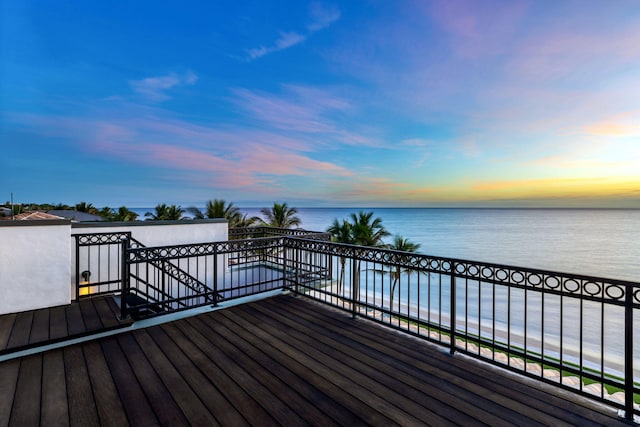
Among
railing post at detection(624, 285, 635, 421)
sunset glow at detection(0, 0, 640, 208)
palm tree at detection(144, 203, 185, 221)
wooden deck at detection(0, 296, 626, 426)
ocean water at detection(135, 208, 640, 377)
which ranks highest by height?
sunset glow at detection(0, 0, 640, 208)

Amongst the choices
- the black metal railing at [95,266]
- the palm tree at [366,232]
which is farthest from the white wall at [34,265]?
the palm tree at [366,232]

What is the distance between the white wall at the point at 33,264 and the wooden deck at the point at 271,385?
6.42 ft

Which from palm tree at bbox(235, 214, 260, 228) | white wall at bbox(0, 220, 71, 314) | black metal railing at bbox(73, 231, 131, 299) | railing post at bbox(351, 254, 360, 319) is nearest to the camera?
railing post at bbox(351, 254, 360, 319)

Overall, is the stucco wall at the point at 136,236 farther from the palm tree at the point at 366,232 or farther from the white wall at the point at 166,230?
the palm tree at the point at 366,232

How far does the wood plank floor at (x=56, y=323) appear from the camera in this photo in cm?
313

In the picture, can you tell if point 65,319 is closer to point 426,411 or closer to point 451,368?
point 426,411

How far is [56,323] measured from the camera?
3.62 meters

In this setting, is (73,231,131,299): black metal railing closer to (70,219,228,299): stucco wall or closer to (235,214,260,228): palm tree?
(70,219,228,299): stucco wall

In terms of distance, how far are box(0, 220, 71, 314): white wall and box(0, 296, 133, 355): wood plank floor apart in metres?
0.21

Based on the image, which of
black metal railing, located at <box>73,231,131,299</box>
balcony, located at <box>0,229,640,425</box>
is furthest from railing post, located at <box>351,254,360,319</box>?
black metal railing, located at <box>73,231,131,299</box>

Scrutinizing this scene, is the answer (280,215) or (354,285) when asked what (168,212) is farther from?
(354,285)

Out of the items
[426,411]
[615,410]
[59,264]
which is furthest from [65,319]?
[615,410]

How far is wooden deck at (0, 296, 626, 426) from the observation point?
201cm

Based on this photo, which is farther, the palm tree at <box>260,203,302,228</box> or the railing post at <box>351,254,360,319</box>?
the palm tree at <box>260,203,302,228</box>
